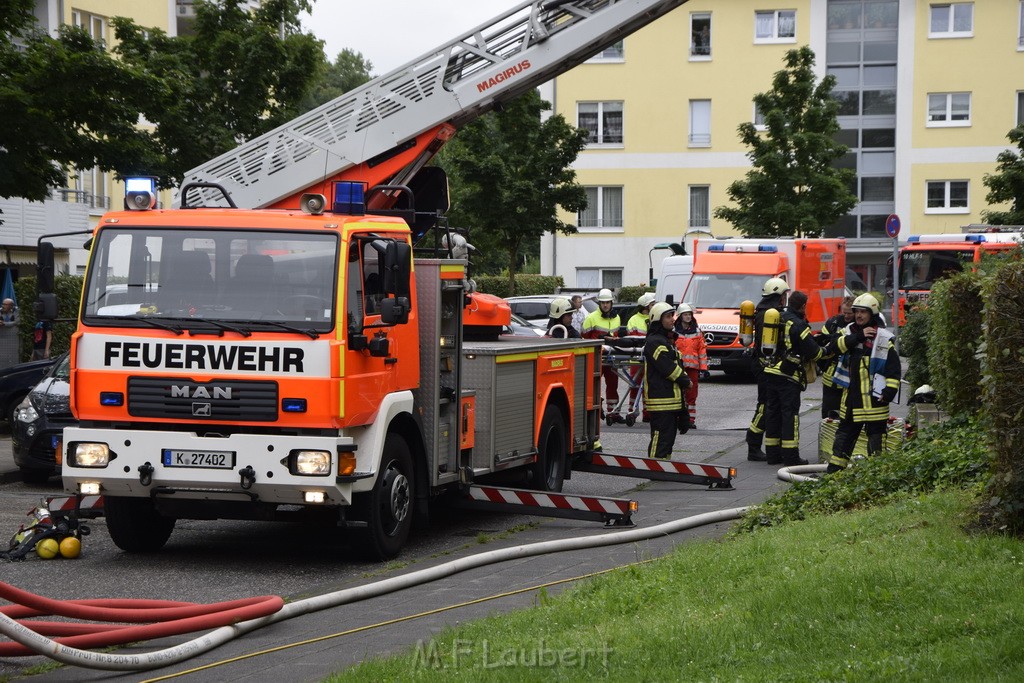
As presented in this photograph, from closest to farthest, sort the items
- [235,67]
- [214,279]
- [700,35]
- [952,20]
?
1. [214,279]
2. [235,67]
3. [952,20]
4. [700,35]

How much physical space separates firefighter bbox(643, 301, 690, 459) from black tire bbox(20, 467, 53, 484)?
6080mm

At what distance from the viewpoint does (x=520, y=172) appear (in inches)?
1495

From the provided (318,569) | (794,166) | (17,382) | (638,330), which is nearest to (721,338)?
(638,330)

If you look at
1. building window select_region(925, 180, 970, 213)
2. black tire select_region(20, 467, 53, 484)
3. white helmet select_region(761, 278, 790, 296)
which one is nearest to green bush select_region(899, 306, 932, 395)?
white helmet select_region(761, 278, 790, 296)

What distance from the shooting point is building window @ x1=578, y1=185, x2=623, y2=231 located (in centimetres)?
5316

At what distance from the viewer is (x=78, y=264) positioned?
3950cm

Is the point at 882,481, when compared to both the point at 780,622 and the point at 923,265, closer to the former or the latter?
the point at 780,622

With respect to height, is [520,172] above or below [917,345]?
above

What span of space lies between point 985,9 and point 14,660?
163 feet

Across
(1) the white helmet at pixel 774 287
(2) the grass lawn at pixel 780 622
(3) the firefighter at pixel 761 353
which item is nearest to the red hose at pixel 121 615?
(2) the grass lawn at pixel 780 622

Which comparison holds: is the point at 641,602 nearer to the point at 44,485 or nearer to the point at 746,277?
the point at 44,485

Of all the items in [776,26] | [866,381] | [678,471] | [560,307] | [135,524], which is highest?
[776,26]

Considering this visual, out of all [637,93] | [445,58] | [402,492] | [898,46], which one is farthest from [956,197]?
[402,492]

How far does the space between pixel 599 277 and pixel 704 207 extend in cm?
468
